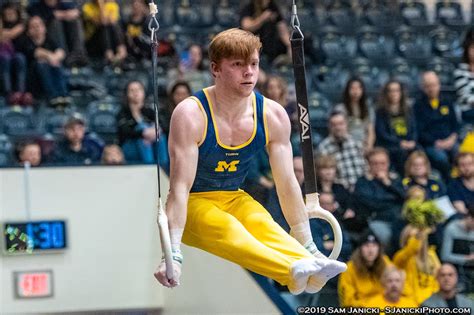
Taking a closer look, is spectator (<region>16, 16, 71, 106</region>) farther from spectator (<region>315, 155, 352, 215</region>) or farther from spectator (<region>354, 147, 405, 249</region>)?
spectator (<region>354, 147, 405, 249</region>)

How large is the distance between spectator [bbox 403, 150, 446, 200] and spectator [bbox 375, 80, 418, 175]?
1.13ft

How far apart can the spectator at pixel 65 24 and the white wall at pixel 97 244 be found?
1.18 meters

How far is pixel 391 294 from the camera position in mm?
8531

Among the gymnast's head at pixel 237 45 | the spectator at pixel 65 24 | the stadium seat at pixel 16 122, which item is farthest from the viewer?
the spectator at pixel 65 24

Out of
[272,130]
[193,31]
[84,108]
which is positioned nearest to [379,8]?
[193,31]

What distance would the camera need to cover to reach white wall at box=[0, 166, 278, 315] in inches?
372

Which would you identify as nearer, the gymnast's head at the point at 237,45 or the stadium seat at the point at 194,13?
the gymnast's head at the point at 237,45

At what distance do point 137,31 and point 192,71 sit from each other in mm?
614

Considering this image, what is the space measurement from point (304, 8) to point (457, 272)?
135 inches

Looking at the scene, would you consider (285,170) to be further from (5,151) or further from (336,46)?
(336,46)

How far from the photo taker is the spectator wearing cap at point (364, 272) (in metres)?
8.47

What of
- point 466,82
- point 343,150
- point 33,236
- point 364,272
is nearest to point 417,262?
point 364,272

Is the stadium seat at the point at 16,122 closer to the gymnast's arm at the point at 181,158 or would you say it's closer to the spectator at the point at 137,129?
the spectator at the point at 137,129

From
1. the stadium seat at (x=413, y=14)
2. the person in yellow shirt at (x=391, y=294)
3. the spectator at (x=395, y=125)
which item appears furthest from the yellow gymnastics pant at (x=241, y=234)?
the stadium seat at (x=413, y=14)
